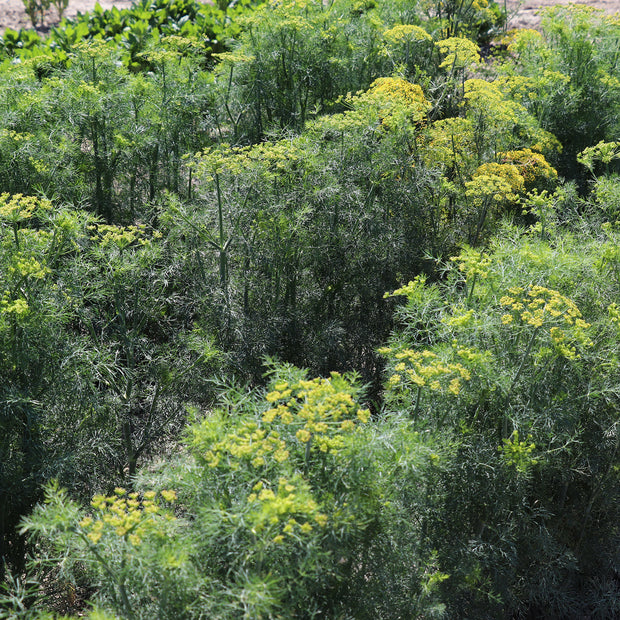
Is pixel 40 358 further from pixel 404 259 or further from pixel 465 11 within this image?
pixel 465 11

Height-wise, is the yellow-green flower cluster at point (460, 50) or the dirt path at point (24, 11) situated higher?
the dirt path at point (24, 11)

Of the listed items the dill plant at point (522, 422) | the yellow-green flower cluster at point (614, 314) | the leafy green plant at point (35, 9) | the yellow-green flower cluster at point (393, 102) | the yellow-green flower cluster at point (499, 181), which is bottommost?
the dill plant at point (522, 422)

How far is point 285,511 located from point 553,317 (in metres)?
2.28

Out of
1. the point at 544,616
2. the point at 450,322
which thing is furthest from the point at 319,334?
the point at 544,616

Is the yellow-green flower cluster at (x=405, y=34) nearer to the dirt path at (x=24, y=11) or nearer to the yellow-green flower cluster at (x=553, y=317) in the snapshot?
the yellow-green flower cluster at (x=553, y=317)

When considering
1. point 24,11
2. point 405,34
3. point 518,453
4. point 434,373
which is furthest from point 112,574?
point 24,11

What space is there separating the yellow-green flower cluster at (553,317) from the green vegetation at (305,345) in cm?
4

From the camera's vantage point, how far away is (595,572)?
199 inches

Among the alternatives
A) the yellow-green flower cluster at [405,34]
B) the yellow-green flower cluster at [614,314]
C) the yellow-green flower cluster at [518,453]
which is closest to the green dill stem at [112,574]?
the yellow-green flower cluster at [518,453]

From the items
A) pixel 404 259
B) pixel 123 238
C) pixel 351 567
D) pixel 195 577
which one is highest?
pixel 123 238

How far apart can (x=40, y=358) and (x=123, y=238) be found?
3.45ft

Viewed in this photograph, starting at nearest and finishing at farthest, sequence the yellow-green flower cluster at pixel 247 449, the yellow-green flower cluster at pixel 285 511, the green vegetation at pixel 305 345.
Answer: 1. the yellow-green flower cluster at pixel 285 511
2. the yellow-green flower cluster at pixel 247 449
3. the green vegetation at pixel 305 345

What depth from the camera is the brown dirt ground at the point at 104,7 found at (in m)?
13.6

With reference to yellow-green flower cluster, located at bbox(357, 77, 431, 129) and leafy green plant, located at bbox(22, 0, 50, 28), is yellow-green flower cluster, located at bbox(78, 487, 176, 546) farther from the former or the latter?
leafy green plant, located at bbox(22, 0, 50, 28)
